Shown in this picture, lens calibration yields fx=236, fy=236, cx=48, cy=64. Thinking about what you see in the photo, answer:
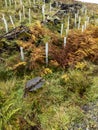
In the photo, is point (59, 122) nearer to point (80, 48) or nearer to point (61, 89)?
point (61, 89)

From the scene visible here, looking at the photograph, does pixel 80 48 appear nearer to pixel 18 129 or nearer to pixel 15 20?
pixel 18 129

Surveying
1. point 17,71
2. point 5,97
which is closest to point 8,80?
point 17,71

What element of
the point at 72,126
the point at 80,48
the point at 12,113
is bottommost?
the point at 72,126

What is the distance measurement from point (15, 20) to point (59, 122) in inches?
258

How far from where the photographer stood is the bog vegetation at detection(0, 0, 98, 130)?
16.6 ft

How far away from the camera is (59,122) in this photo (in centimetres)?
502

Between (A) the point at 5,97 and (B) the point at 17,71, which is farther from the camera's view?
(B) the point at 17,71

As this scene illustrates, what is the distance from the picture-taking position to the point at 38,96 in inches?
220

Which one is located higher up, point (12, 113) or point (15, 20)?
point (15, 20)

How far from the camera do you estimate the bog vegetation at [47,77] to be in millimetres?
5066

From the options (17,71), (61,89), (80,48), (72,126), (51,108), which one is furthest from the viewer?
(80,48)

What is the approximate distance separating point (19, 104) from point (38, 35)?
119 inches

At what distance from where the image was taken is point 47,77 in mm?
6516

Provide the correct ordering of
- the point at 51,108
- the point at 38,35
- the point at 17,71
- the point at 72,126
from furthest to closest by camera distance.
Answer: the point at 38,35 → the point at 17,71 → the point at 51,108 → the point at 72,126
